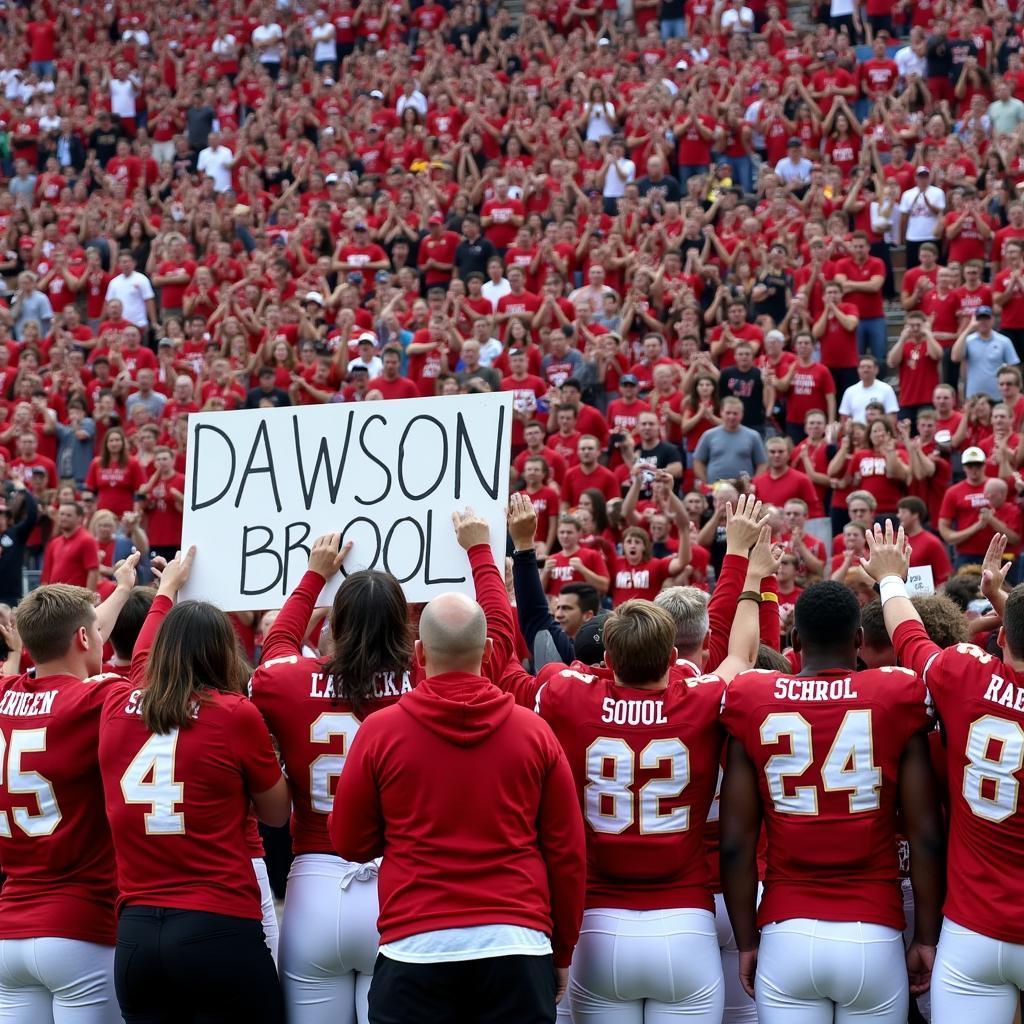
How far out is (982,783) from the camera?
158 inches

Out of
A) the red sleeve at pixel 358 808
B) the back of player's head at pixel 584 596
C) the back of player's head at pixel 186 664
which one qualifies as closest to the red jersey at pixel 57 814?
the back of player's head at pixel 186 664

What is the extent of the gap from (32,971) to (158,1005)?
1.52 feet

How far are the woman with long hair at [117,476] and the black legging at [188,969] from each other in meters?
10.3

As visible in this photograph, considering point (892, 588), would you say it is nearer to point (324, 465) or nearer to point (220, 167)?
point (324, 465)

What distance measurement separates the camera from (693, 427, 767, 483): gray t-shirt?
1286 centimetres

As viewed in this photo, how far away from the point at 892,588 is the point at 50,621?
236cm

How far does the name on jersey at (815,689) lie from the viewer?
13.5ft

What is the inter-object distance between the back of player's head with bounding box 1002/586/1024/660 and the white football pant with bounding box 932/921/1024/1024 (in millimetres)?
644

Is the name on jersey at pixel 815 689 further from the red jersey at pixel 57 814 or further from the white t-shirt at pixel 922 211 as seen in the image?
the white t-shirt at pixel 922 211

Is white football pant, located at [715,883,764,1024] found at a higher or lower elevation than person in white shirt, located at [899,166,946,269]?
lower

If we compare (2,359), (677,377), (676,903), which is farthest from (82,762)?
(2,359)

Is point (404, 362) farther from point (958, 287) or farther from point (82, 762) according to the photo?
point (82, 762)

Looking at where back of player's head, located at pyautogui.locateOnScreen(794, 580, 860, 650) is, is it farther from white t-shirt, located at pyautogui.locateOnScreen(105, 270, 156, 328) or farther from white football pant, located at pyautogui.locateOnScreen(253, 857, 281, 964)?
white t-shirt, located at pyautogui.locateOnScreen(105, 270, 156, 328)

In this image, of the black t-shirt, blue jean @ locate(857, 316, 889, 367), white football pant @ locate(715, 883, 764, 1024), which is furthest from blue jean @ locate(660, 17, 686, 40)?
white football pant @ locate(715, 883, 764, 1024)
